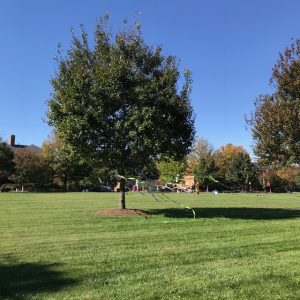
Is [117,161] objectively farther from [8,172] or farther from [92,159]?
[8,172]

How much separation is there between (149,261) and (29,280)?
259 cm

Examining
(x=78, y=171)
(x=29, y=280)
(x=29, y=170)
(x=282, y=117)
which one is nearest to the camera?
(x=29, y=280)

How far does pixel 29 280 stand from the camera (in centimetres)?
787

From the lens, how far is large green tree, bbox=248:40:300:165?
63.1 ft

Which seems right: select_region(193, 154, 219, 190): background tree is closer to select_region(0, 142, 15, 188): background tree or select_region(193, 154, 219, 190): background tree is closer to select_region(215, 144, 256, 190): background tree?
select_region(215, 144, 256, 190): background tree

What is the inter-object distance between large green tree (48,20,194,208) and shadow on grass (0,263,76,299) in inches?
423

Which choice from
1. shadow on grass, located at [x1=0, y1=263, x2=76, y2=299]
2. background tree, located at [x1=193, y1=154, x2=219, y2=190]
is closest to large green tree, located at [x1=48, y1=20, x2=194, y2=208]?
shadow on grass, located at [x1=0, y1=263, x2=76, y2=299]

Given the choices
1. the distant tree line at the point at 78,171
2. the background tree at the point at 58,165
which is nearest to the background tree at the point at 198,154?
the distant tree line at the point at 78,171

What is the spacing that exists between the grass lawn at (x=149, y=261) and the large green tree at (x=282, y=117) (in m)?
4.81

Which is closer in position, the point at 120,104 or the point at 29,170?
the point at 120,104

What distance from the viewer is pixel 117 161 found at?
20.5m

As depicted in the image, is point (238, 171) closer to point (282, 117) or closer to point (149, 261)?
point (282, 117)

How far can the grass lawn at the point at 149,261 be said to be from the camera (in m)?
7.15

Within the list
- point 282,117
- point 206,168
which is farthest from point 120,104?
point 206,168
